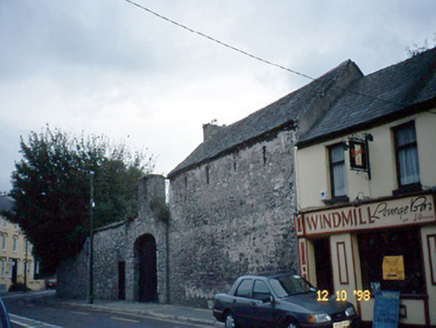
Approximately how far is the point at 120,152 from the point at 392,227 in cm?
2923

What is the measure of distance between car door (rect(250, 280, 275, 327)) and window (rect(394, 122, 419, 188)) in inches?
192

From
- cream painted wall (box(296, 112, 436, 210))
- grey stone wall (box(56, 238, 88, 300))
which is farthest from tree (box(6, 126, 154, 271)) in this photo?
cream painted wall (box(296, 112, 436, 210))

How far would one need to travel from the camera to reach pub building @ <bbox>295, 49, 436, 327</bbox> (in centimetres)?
1155

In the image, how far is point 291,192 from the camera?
15.4 meters

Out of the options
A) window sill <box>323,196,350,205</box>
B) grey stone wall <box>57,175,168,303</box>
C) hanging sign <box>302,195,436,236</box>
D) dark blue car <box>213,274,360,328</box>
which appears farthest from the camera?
grey stone wall <box>57,175,168,303</box>

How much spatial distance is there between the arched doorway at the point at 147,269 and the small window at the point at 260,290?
13057 mm

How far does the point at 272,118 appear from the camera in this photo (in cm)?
1811

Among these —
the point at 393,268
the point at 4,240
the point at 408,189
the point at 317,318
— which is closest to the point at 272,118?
the point at 408,189

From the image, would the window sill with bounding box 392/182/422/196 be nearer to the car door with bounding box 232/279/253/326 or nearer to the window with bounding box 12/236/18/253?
the car door with bounding box 232/279/253/326

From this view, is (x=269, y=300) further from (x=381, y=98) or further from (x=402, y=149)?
(x=381, y=98)

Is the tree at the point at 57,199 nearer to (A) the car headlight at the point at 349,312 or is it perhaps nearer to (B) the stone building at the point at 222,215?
(B) the stone building at the point at 222,215

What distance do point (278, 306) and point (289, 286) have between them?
84 centimetres

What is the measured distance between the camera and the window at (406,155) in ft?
39.4

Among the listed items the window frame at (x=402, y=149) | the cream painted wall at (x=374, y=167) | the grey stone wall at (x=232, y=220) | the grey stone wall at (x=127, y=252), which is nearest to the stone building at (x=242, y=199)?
the grey stone wall at (x=232, y=220)
